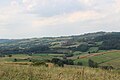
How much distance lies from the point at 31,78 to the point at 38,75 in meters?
0.52

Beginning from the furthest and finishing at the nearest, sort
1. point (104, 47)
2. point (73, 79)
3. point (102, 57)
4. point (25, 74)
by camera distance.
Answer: point (104, 47)
point (102, 57)
point (25, 74)
point (73, 79)

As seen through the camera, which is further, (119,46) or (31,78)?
(119,46)

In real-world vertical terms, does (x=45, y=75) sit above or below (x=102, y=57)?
above

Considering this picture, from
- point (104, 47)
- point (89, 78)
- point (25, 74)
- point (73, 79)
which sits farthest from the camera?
point (104, 47)

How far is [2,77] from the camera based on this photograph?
28.8ft

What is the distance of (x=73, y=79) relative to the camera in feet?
26.2

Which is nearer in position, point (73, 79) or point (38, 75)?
point (73, 79)

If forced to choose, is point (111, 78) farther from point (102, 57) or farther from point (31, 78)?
point (102, 57)

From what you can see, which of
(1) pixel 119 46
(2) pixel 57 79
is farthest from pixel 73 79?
(1) pixel 119 46

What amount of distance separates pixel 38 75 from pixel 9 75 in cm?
96

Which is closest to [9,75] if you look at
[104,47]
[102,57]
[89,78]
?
[89,78]

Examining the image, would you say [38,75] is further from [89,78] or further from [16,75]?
[89,78]

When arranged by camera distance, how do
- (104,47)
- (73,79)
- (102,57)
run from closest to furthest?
(73,79) < (102,57) < (104,47)

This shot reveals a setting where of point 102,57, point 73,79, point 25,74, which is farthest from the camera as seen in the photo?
point 102,57
